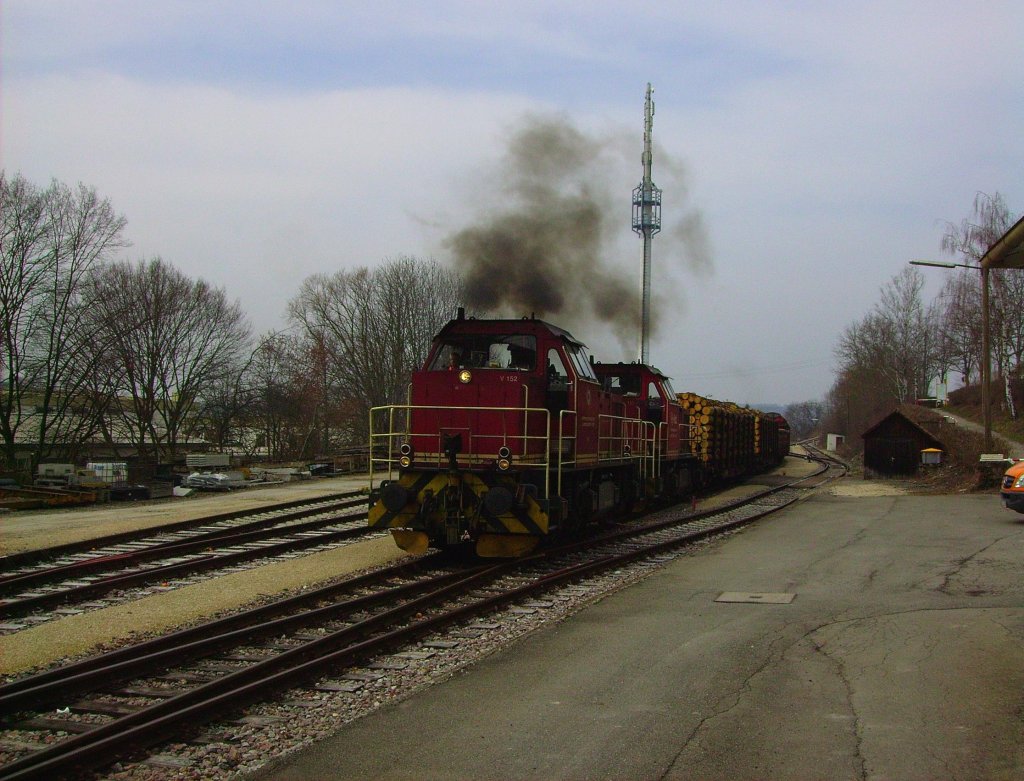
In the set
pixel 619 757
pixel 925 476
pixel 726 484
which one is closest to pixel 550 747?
pixel 619 757

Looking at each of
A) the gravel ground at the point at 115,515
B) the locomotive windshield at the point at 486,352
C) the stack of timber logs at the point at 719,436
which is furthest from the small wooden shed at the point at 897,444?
the locomotive windshield at the point at 486,352

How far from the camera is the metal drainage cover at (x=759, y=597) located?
9289 mm

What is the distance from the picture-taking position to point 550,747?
503 cm

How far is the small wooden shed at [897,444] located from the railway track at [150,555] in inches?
967

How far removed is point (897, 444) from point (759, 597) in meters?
27.8

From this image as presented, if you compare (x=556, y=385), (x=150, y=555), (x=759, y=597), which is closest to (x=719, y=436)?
(x=556, y=385)

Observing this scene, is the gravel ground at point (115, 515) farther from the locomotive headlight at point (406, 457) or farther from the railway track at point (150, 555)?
the locomotive headlight at point (406, 457)

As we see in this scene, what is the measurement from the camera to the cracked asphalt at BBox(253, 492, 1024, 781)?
4746mm

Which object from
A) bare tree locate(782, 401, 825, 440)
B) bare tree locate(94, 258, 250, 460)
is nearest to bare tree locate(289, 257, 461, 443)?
bare tree locate(94, 258, 250, 460)

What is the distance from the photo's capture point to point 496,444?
458 inches

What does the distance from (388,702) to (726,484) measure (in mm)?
26757

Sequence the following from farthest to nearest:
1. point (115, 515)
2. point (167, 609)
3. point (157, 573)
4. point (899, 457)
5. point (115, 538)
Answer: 1. point (899, 457)
2. point (115, 515)
3. point (115, 538)
4. point (157, 573)
5. point (167, 609)

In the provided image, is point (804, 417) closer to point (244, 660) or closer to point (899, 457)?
point (899, 457)

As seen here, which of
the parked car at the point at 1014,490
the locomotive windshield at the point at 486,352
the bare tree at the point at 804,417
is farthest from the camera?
the bare tree at the point at 804,417
